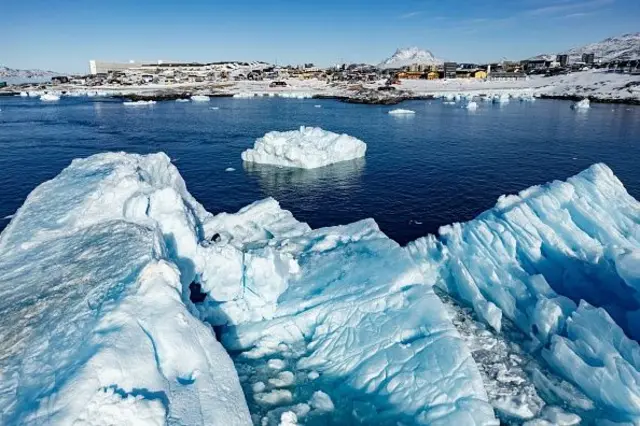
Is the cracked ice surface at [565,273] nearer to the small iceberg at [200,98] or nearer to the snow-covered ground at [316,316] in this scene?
the snow-covered ground at [316,316]

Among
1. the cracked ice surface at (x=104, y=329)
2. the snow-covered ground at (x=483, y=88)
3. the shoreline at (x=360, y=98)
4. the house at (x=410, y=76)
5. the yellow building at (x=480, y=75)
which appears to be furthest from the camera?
the house at (x=410, y=76)

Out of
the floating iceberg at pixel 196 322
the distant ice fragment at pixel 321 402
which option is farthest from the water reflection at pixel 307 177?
the distant ice fragment at pixel 321 402

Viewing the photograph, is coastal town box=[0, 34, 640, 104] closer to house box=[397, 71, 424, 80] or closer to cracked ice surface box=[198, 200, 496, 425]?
house box=[397, 71, 424, 80]

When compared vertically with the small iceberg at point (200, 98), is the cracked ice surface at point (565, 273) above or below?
below

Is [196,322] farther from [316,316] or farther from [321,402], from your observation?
[316,316]

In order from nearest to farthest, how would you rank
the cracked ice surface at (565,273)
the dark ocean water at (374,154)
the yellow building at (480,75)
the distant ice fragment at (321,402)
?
the distant ice fragment at (321,402) → the cracked ice surface at (565,273) → the dark ocean water at (374,154) → the yellow building at (480,75)

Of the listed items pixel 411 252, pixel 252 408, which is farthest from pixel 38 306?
pixel 411 252

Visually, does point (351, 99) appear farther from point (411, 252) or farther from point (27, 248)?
point (27, 248)
